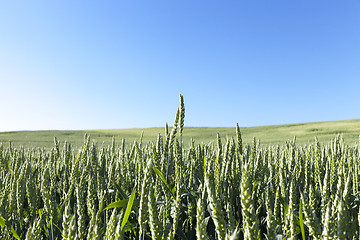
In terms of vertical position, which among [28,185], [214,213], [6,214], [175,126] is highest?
[175,126]

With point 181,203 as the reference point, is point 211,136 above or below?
below

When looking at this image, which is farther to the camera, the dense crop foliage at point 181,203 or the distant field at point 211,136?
the distant field at point 211,136

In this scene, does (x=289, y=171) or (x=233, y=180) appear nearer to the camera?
(x=233, y=180)

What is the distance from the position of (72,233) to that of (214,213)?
1.24ft

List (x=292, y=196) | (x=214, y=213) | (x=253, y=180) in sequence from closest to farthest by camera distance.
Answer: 1. (x=214, y=213)
2. (x=292, y=196)
3. (x=253, y=180)

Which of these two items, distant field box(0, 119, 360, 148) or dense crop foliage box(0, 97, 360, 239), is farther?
→ distant field box(0, 119, 360, 148)

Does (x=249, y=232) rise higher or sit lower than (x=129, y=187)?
higher

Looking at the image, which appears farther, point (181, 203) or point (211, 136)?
point (211, 136)

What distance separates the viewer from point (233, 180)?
1.93 meters

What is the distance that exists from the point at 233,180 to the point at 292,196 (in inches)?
32.5

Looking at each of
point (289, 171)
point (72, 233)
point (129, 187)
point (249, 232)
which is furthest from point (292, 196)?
point (129, 187)

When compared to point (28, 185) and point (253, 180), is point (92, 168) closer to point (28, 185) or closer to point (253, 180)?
point (28, 185)

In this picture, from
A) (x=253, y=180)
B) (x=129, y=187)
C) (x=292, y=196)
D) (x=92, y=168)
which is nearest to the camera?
(x=292, y=196)

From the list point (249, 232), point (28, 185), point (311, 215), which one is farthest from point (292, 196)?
point (28, 185)
